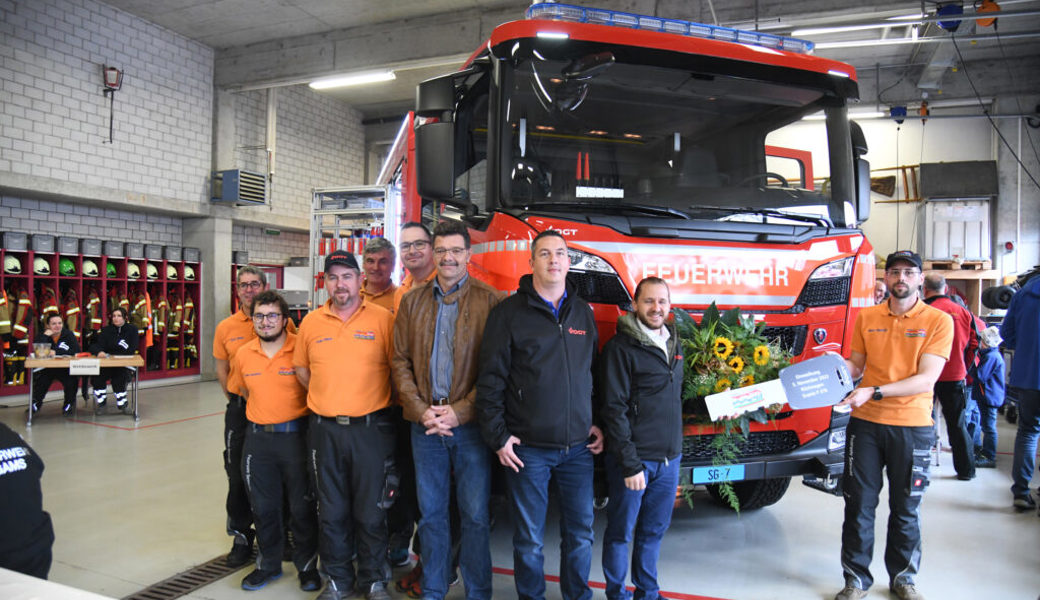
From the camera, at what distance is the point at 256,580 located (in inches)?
144

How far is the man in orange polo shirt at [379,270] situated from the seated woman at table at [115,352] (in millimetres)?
6529

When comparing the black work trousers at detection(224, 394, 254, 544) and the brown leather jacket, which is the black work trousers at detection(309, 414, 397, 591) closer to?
the brown leather jacket

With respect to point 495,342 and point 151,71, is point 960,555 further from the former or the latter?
point 151,71

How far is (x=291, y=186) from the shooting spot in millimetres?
14625

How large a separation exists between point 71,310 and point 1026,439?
1210 cm

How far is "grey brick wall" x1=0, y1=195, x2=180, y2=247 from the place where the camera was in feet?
33.0

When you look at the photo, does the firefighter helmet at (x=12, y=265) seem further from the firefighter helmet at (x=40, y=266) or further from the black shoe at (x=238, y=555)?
the black shoe at (x=238, y=555)

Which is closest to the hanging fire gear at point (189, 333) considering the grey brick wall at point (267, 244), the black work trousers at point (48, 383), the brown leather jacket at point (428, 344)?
the grey brick wall at point (267, 244)

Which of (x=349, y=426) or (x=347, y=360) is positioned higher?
(x=347, y=360)

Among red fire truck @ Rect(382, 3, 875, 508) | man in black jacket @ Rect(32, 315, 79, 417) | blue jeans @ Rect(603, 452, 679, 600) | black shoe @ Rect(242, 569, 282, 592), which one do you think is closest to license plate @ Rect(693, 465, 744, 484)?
red fire truck @ Rect(382, 3, 875, 508)

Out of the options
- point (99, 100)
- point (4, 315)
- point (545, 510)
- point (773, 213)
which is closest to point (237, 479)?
point (545, 510)

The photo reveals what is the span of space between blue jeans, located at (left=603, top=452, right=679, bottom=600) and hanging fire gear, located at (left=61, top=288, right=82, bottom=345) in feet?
33.7

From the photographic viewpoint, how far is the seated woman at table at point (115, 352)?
8969 mm

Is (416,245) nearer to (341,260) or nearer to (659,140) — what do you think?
(341,260)
